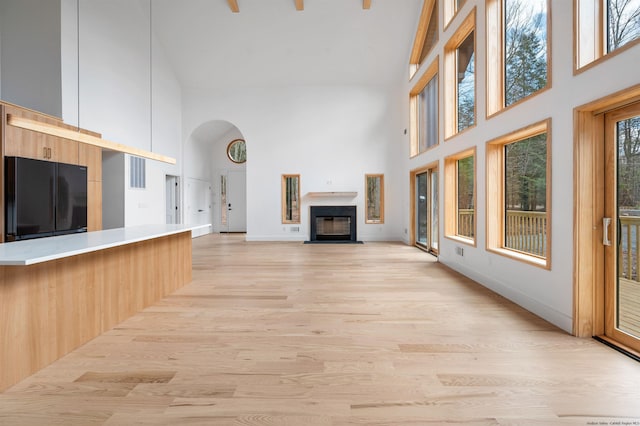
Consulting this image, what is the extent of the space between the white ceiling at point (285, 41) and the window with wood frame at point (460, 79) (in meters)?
2.48

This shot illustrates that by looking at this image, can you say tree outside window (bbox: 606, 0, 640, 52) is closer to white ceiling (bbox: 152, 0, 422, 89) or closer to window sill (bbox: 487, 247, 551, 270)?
window sill (bbox: 487, 247, 551, 270)

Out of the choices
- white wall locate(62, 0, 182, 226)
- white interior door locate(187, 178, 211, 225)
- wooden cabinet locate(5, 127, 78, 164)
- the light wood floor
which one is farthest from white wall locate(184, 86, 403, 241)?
the light wood floor

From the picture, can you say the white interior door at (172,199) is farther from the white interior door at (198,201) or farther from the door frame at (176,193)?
the white interior door at (198,201)

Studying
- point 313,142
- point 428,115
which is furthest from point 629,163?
point 313,142

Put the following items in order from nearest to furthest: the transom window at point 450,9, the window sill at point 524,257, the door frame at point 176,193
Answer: the window sill at point 524,257 < the transom window at point 450,9 < the door frame at point 176,193

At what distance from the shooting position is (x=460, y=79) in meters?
5.55

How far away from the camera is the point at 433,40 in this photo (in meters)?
6.86

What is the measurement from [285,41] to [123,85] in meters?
3.73

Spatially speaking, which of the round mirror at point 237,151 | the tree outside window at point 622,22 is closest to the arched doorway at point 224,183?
the round mirror at point 237,151

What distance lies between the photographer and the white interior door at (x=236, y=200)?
11531 mm

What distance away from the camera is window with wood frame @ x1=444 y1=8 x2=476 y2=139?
199 inches

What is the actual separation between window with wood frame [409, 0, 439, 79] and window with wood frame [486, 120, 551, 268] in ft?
11.5

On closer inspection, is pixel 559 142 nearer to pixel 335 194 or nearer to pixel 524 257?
pixel 524 257

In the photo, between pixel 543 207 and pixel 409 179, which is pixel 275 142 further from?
pixel 543 207
